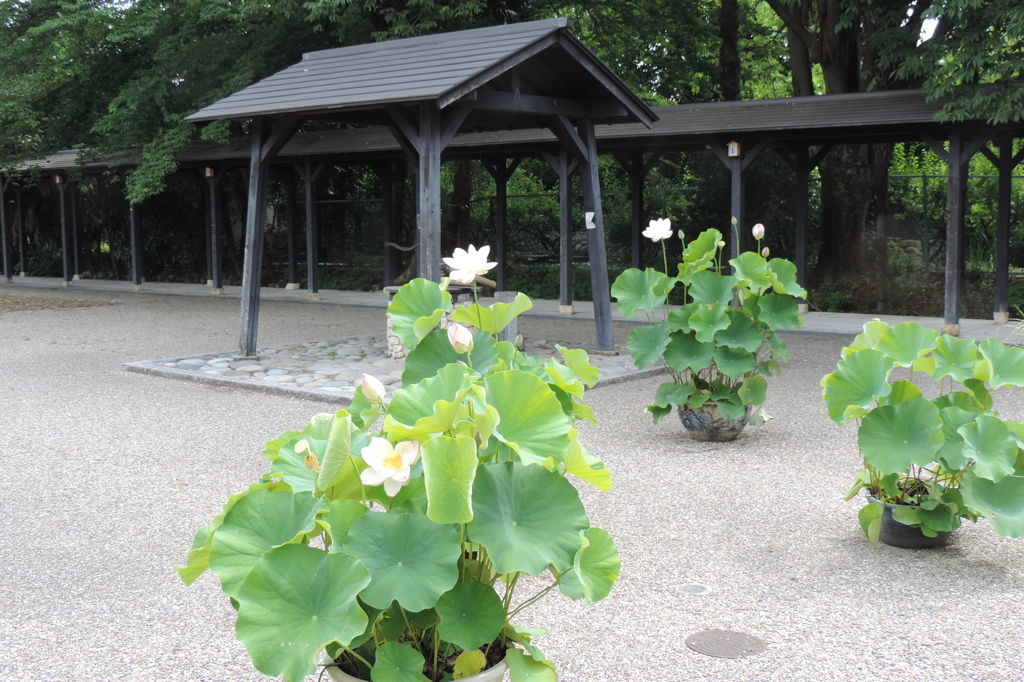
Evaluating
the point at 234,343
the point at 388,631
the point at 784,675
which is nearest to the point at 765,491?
the point at 784,675

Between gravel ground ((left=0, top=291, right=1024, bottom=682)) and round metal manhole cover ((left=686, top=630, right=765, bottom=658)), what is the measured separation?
4 cm

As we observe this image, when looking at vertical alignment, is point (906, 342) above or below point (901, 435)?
above

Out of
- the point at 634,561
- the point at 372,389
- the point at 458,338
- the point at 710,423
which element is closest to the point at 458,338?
the point at 458,338

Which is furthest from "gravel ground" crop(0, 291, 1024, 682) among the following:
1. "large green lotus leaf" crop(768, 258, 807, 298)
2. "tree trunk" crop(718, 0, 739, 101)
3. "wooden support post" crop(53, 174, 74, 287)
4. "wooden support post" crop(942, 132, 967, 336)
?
"wooden support post" crop(53, 174, 74, 287)

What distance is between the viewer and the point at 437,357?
9.30 ft

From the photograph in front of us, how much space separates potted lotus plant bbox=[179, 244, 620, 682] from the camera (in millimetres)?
1965

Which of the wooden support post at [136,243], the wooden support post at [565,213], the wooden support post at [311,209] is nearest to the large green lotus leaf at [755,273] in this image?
the wooden support post at [565,213]

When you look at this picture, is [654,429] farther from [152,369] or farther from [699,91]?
[699,91]

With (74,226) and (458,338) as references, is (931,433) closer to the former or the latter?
(458,338)

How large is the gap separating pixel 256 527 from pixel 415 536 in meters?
0.34

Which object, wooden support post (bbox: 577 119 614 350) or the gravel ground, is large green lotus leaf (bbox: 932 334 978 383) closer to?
the gravel ground

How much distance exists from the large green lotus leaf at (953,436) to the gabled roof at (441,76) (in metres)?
5.57

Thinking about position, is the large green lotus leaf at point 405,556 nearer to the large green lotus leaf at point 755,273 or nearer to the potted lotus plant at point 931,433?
the potted lotus plant at point 931,433

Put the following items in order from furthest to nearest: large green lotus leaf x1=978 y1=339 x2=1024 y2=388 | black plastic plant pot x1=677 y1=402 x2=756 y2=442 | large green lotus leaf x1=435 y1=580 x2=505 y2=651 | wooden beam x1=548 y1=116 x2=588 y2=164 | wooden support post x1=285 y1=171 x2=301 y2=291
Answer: wooden support post x1=285 y1=171 x2=301 y2=291 → wooden beam x1=548 y1=116 x2=588 y2=164 → black plastic plant pot x1=677 y1=402 x2=756 y2=442 → large green lotus leaf x1=978 y1=339 x2=1024 y2=388 → large green lotus leaf x1=435 y1=580 x2=505 y2=651
